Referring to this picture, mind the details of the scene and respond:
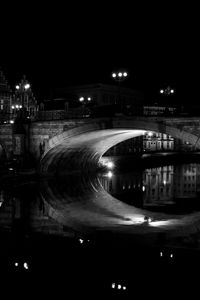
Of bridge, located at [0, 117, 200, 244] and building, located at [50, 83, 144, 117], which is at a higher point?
building, located at [50, 83, 144, 117]

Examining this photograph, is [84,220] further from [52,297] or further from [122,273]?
[52,297]

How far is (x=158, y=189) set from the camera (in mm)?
35188

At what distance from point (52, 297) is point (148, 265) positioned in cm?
350

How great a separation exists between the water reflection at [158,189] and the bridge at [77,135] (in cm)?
336

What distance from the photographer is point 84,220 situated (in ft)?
71.8

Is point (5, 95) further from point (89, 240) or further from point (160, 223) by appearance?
point (89, 240)

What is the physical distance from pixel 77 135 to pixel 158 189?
291 inches

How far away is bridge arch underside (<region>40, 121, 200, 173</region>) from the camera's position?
102ft

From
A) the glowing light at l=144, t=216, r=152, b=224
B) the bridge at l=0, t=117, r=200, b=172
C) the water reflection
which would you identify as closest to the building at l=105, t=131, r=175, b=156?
the water reflection

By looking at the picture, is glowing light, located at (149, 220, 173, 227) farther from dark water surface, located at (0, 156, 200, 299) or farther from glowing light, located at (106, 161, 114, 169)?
glowing light, located at (106, 161, 114, 169)

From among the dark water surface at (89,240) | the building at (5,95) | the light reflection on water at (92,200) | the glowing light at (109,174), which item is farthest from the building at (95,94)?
the dark water surface at (89,240)

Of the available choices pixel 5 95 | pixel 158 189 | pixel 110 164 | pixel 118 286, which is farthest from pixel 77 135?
pixel 5 95

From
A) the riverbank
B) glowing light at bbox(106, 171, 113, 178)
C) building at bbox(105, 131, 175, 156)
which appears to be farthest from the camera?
building at bbox(105, 131, 175, 156)

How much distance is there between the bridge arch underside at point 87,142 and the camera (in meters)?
31.1
